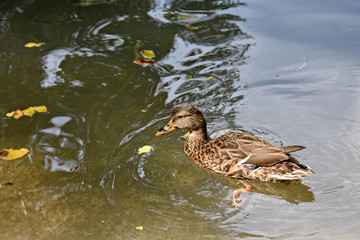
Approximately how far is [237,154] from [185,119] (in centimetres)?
82

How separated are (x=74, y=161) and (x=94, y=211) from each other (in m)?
0.94

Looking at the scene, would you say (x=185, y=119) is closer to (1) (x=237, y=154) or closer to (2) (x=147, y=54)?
(1) (x=237, y=154)

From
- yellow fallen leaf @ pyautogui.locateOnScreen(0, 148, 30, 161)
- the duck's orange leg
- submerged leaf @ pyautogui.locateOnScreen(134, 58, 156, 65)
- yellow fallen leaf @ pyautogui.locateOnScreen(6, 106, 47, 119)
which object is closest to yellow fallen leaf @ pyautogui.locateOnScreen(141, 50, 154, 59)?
submerged leaf @ pyautogui.locateOnScreen(134, 58, 156, 65)

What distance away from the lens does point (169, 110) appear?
242 inches

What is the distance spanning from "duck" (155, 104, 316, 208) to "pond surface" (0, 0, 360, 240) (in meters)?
0.13

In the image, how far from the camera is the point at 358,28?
818 cm

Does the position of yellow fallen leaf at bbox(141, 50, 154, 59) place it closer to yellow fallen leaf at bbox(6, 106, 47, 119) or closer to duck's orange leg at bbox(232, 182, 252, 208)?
yellow fallen leaf at bbox(6, 106, 47, 119)

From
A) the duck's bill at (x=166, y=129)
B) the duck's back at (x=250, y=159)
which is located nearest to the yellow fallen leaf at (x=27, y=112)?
the duck's bill at (x=166, y=129)

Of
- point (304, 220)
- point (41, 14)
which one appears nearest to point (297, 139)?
point (304, 220)

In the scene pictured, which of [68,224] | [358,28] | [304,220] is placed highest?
[358,28]

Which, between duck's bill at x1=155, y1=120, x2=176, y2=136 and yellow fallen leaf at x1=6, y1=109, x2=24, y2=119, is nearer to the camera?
duck's bill at x1=155, y1=120, x2=176, y2=136

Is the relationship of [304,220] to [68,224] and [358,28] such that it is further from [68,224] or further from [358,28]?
[358,28]

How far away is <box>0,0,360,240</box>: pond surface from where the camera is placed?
14.5ft

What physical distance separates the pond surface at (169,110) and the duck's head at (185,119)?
279 millimetres
